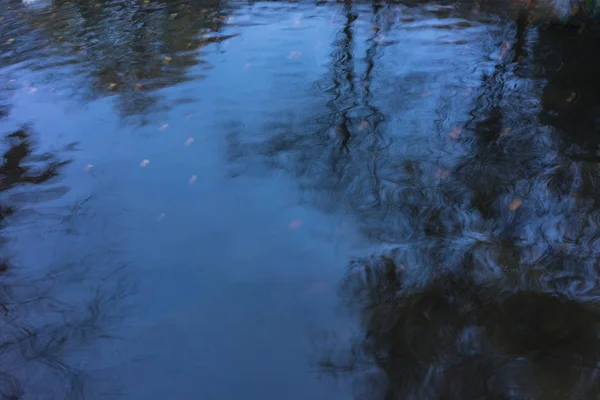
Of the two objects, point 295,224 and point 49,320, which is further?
point 295,224

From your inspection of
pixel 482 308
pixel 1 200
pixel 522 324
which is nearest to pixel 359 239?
pixel 482 308

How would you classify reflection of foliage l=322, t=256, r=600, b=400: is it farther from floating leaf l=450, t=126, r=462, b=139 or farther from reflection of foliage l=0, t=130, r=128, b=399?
floating leaf l=450, t=126, r=462, b=139

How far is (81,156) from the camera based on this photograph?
5.13m

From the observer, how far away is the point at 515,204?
158 inches

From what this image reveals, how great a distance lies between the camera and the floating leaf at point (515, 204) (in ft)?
13.1

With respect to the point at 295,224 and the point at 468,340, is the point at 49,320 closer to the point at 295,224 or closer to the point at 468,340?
the point at 295,224

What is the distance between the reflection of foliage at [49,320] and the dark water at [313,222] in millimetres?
15

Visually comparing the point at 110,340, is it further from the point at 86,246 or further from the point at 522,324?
the point at 522,324

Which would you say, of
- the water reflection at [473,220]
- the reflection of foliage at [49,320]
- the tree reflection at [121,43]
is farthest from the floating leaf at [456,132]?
the reflection of foliage at [49,320]

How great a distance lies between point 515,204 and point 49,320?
380cm

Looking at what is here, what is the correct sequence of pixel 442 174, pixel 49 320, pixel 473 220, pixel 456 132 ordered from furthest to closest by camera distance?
1. pixel 456 132
2. pixel 442 174
3. pixel 473 220
4. pixel 49 320

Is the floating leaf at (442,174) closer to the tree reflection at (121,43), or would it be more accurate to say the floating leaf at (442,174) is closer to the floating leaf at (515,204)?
the floating leaf at (515,204)

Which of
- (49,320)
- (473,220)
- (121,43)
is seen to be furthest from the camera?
(121,43)

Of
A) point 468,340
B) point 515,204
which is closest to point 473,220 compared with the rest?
point 515,204
